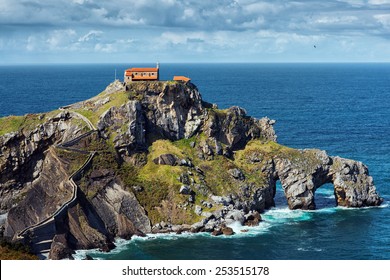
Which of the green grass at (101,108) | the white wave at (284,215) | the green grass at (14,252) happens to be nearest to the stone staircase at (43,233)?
the green grass at (14,252)

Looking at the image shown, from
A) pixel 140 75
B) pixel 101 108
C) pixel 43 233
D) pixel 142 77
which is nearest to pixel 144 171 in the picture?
pixel 101 108

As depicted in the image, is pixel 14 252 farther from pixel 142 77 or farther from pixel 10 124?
pixel 142 77

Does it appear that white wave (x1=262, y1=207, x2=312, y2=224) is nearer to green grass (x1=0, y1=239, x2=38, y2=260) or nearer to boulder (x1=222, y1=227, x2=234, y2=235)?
boulder (x1=222, y1=227, x2=234, y2=235)

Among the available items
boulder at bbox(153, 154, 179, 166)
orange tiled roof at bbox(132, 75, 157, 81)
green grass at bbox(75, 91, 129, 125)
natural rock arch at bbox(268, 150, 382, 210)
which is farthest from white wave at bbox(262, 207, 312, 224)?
orange tiled roof at bbox(132, 75, 157, 81)

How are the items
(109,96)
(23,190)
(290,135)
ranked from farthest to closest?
(290,135) → (109,96) → (23,190)

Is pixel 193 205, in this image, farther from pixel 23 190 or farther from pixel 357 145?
pixel 357 145

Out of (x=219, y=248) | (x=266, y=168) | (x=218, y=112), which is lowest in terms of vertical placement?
(x=219, y=248)

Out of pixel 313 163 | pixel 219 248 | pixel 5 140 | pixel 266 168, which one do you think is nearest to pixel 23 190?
pixel 5 140
